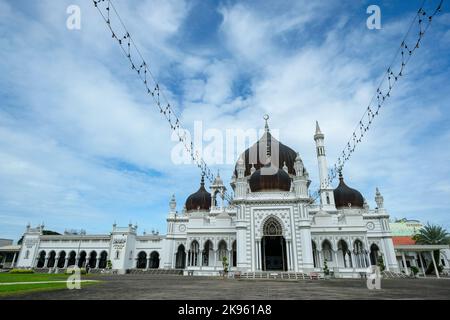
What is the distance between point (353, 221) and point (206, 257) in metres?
19.2

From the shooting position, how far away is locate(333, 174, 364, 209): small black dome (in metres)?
38.3

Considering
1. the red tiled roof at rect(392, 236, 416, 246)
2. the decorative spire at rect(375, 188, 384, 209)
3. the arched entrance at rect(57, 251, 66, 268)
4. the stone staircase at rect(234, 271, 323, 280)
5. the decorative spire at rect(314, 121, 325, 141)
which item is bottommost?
the stone staircase at rect(234, 271, 323, 280)

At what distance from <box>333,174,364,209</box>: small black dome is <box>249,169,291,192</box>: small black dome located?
11.1 meters

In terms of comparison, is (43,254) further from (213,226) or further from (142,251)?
(213,226)

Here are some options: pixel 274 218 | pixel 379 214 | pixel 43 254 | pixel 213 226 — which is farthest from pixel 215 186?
pixel 43 254

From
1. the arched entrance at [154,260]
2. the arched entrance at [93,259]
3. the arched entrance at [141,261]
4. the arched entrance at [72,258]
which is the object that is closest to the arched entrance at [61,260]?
the arched entrance at [72,258]

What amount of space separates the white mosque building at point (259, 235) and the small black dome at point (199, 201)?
161 mm

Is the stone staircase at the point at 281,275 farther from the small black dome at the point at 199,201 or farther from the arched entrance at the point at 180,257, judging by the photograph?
the small black dome at the point at 199,201

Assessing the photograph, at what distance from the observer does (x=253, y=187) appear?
1288 inches

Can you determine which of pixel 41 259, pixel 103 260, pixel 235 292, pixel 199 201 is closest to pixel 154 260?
pixel 103 260

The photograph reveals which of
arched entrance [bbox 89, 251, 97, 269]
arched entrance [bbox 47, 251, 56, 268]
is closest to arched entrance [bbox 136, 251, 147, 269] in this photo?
arched entrance [bbox 89, 251, 97, 269]

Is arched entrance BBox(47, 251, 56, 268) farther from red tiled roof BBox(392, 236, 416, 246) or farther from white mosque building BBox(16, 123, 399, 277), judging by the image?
red tiled roof BBox(392, 236, 416, 246)

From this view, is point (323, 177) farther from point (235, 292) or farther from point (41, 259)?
point (41, 259)

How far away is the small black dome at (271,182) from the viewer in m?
31.9
